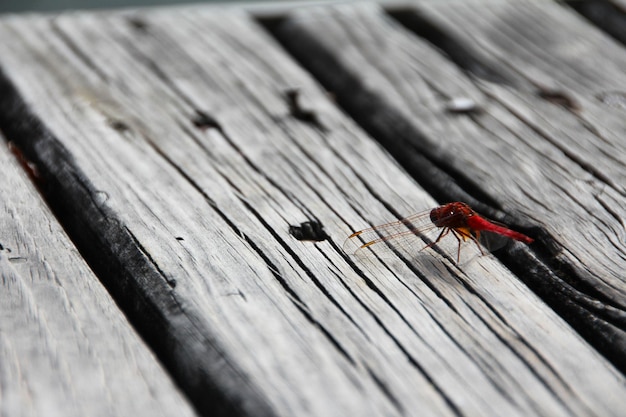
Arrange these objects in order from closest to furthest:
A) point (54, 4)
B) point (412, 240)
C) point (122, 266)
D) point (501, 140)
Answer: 1. point (122, 266)
2. point (412, 240)
3. point (501, 140)
4. point (54, 4)

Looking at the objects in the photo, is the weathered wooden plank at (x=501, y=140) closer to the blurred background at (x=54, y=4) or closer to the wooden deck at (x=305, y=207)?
the wooden deck at (x=305, y=207)

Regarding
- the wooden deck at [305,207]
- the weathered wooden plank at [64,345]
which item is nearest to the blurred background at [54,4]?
the wooden deck at [305,207]

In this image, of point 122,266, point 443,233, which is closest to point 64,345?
point 122,266

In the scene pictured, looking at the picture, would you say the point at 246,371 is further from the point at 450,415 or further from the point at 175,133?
the point at 175,133

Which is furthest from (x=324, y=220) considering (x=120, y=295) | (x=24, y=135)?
(x=24, y=135)

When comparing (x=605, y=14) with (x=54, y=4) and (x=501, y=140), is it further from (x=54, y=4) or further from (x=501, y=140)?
(x=54, y=4)

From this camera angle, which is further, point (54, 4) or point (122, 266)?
point (54, 4)

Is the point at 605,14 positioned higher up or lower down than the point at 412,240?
higher up
